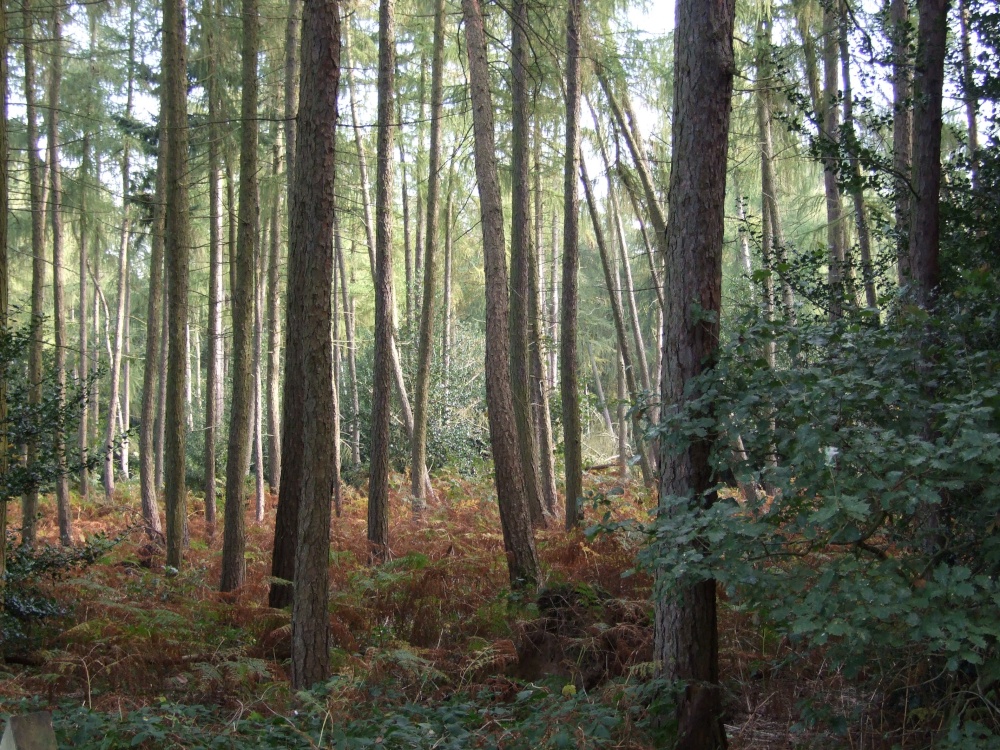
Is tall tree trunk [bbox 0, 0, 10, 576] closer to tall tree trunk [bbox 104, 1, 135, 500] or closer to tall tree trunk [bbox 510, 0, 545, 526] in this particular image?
tall tree trunk [bbox 510, 0, 545, 526]

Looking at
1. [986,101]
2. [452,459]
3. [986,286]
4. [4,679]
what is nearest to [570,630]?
[986,286]

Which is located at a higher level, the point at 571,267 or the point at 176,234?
the point at 176,234

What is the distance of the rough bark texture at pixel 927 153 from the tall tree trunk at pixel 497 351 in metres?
4.53

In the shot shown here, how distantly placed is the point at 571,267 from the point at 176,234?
5.26 m

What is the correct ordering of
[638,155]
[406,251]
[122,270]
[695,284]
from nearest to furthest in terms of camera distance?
1. [695,284]
2. [638,155]
3. [406,251]
4. [122,270]

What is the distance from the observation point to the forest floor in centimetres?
488

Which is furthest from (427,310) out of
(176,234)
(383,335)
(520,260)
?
(176,234)

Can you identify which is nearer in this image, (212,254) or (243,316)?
(243,316)

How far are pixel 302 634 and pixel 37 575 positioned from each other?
363 centimetres

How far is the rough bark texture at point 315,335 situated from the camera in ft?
21.2

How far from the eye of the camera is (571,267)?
1149cm

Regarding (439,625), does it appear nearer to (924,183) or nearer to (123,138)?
(924,183)

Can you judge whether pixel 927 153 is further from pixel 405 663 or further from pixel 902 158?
pixel 405 663

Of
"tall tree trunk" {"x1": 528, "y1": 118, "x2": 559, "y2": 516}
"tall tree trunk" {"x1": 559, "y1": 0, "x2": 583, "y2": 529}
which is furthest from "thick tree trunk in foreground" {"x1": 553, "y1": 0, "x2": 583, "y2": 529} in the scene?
"tall tree trunk" {"x1": 528, "y1": 118, "x2": 559, "y2": 516}
